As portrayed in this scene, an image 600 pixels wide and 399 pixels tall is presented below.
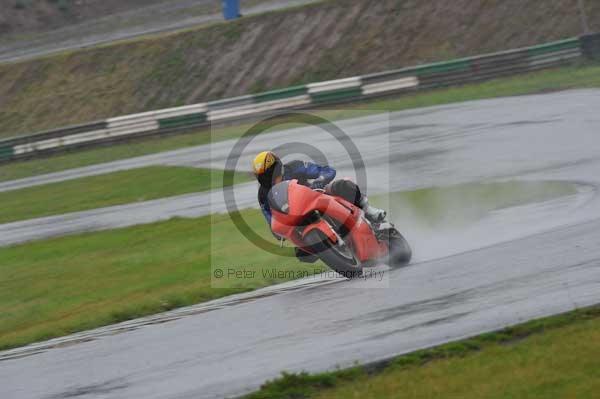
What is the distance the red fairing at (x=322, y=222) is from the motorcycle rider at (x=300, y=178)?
15 centimetres

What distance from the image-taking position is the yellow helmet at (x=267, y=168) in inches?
390

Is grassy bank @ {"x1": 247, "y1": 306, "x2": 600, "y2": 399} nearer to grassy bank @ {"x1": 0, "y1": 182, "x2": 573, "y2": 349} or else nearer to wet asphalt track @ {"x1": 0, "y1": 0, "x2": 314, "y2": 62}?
grassy bank @ {"x1": 0, "y1": 182, "x2": 573, "y2": 349}

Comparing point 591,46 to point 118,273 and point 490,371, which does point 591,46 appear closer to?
point 118,273

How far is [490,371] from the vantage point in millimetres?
6684

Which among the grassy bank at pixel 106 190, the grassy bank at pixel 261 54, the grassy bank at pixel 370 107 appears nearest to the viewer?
the grassy bank at pixel 106 190

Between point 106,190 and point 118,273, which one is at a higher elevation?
point 106,190

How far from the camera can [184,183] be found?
2211cm

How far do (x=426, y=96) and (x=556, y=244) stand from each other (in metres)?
20.1

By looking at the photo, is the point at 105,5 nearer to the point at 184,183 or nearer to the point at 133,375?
the point at 184,183

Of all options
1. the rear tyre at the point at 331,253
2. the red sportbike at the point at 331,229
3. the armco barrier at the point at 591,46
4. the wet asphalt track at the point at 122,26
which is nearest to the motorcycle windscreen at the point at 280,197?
the red sportbike at the point at 331,229

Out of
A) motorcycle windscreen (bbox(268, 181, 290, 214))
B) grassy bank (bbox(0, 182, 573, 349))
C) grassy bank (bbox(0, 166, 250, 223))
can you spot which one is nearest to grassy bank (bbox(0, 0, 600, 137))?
grassy bank (bbox(0, 166, 250, 223))

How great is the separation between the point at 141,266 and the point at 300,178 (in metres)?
4.68

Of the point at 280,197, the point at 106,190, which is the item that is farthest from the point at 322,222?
the point at 106,190

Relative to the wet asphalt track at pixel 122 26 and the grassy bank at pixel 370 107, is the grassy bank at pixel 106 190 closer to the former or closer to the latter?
the grassy bank at pixel 370 107
